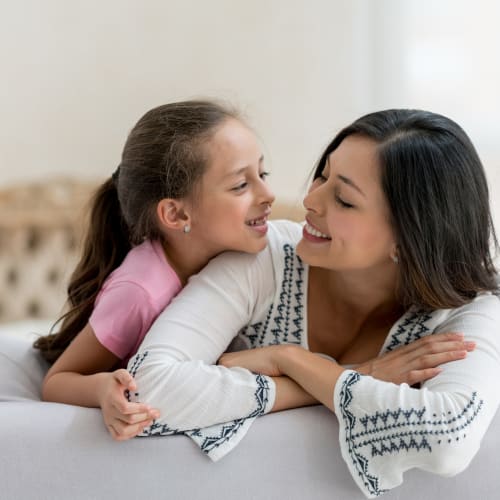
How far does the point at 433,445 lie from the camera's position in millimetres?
1225

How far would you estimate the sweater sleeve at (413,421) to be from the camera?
123cm

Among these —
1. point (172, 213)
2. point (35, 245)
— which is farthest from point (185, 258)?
point (35, 245)

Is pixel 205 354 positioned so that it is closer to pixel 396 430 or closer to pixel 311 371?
pixel 311 371

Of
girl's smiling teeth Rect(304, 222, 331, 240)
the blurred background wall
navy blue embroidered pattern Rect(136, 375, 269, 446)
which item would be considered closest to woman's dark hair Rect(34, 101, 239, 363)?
girl's smiling teeth Rect(304, 222, 331, 240)

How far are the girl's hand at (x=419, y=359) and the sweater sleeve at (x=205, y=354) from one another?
0.64ft

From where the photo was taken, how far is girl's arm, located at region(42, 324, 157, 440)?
1.29 meters

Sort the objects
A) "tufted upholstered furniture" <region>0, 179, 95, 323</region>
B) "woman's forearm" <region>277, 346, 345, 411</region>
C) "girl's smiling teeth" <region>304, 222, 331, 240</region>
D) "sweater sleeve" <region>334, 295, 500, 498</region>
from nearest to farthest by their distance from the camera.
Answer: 1. "sweater sleeve" <region>334, 295, 500, 498</region>
2. "woman's forearm" <region>277, 346, 345, 411</region>
3. "girl's smiling teeth" <region>304, 222, 331, 240</region>
4. "tufted upholstered furniture" <region>0, 179, 95, 323</region>

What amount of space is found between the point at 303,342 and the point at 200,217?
318 mm

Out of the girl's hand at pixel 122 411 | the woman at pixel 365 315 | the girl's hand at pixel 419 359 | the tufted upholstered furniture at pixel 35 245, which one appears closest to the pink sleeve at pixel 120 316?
the woman at pixel 365 315

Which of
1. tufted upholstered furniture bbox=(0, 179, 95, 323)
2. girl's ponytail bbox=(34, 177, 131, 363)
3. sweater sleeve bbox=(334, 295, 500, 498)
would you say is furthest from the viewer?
tufted upholstered furniture bbox=(0, 179, 95, 323)

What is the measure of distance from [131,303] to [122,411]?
0.31m

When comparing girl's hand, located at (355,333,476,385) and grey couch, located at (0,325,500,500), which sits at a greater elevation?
girl's hand, located at (355,333,476,385)

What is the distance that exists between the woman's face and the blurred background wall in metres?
1.67

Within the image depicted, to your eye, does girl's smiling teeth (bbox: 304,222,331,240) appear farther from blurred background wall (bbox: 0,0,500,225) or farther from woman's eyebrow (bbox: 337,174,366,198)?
blurred background wall (bbox: 0,0,500,225)
